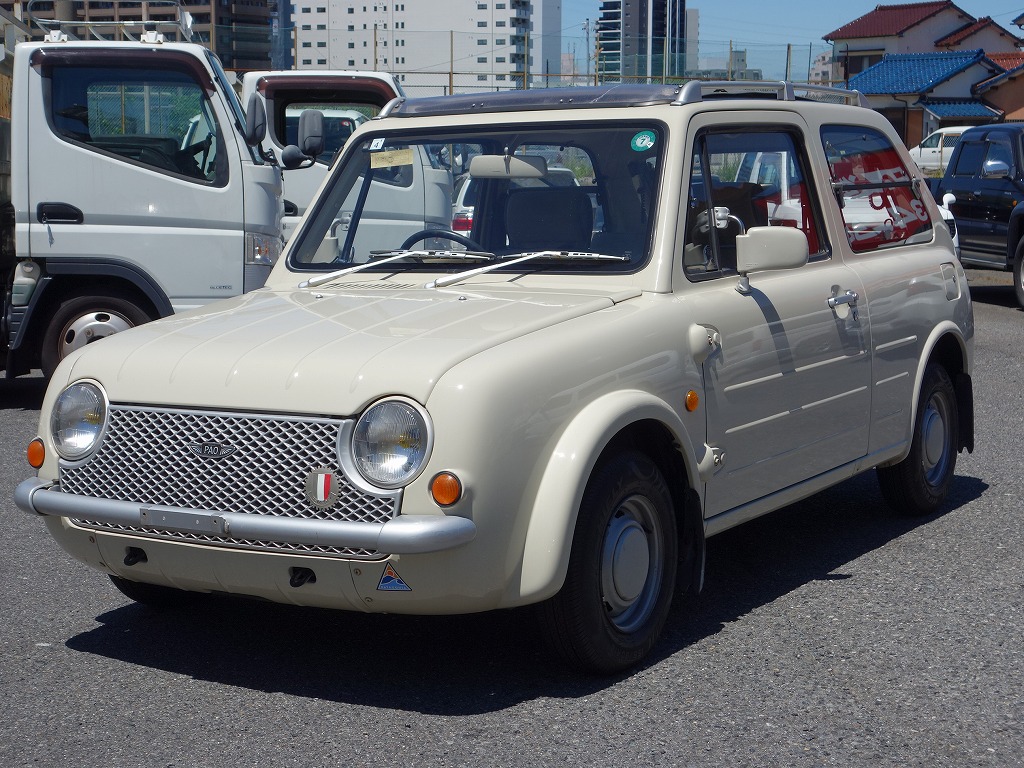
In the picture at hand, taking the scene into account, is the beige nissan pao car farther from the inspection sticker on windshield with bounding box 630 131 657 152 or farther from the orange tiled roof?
the orange tiled roof

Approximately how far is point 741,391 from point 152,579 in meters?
2.04

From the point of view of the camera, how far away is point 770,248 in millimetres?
4836

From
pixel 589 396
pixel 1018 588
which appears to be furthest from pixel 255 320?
pixel 1018 588

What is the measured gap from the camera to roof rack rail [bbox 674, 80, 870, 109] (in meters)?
5.08

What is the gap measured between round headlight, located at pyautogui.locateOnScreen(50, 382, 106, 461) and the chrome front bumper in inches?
5.4

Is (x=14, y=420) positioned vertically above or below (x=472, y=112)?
below

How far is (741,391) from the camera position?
4.81 m

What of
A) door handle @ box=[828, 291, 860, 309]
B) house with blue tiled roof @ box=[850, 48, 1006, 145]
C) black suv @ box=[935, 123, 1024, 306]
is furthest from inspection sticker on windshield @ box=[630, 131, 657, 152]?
house with blue tiled roof @ box=[850, 48, 1006, 145]

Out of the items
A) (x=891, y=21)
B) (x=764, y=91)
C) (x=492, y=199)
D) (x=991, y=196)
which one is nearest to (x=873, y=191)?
(x=764, y=91)

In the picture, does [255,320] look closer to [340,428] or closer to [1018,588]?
[340,428]

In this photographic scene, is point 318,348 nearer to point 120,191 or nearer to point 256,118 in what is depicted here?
point 256,118

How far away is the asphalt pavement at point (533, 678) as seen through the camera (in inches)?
148

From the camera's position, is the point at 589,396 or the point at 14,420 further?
the point at 14,420

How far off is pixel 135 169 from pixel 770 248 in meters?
5.94
